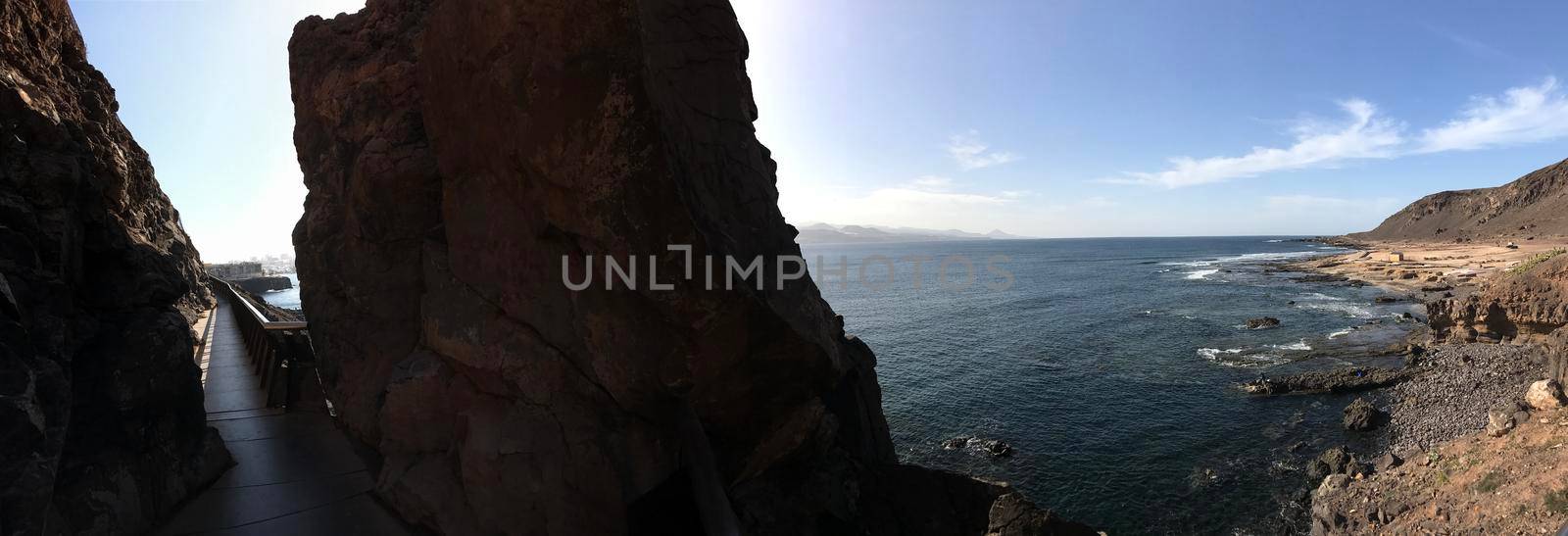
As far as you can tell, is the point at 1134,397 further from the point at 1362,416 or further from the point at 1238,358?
the point at 1238,358

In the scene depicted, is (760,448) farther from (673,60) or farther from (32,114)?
(32,114)

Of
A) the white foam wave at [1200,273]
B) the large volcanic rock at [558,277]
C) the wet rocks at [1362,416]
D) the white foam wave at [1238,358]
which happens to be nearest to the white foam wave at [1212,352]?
the white foam wave at [1238,358]

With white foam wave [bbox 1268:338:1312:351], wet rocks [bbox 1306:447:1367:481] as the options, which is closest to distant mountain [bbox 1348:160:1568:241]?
white foam wave [bbox 1268:338:1312:351]

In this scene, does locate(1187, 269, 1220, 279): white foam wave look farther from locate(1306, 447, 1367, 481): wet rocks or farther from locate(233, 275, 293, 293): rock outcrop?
locate(233, 275, 293, 293): rock outcrop

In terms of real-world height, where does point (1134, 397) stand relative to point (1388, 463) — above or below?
below

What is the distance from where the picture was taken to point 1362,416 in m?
25.5

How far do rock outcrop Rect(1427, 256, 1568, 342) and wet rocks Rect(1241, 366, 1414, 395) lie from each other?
430 cm

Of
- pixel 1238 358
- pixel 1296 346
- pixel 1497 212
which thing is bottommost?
pixel 1238 358

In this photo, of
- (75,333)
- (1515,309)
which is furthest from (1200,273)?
(75,333)

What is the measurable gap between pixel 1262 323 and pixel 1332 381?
67.4ft

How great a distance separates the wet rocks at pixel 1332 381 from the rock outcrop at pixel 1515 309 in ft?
14.1

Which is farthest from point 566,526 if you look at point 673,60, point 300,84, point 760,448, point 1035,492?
point 1035,492

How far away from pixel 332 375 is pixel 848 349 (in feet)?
36.2

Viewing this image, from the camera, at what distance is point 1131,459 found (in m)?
25.1
